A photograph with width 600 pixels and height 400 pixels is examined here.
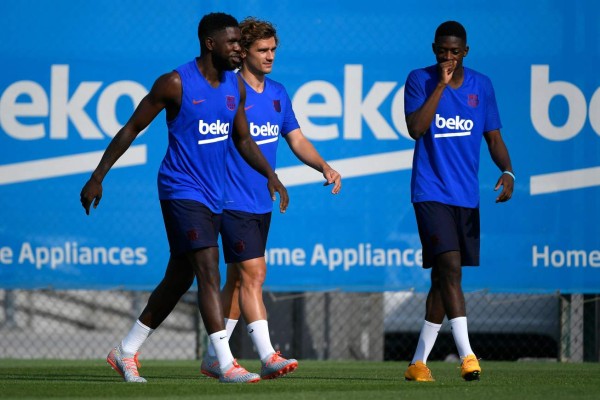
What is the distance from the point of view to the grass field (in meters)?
6.64

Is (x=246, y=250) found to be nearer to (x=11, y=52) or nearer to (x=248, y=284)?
(x=248, y=284)

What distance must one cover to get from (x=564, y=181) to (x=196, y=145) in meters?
4.88

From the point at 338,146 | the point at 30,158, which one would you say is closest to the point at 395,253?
the point at 338,146

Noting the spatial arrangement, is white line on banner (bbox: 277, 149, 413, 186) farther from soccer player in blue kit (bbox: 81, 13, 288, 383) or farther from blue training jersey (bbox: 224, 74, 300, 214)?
soccer player in blue kit (bbox: 81, 13, 288, 383)

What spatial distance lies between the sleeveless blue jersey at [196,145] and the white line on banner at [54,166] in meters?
3.77

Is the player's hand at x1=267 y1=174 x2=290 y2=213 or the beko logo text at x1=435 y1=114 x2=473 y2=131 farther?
the beko logo text at x1=435 y1=114 x2=473 y2=131

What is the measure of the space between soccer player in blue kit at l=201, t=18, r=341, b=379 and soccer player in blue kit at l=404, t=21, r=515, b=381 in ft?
1.97

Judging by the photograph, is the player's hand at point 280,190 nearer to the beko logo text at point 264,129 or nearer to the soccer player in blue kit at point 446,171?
the beko logo text at point 264,129

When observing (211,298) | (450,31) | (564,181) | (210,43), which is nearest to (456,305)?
(211,298)

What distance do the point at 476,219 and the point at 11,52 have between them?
5039 mm

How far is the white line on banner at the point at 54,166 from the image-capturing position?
11.0 metres

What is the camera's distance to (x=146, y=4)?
11211 mm

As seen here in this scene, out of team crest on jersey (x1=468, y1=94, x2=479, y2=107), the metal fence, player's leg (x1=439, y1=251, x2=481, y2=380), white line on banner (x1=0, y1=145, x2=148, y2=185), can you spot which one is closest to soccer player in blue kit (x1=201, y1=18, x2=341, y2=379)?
player's leg (x1=439, y1=251, x2=481, y2=380)

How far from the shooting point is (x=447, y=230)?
773 centimetres
